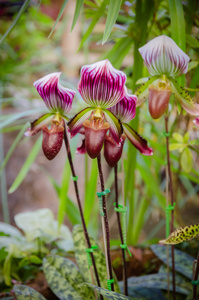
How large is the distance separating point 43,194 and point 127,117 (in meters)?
1.20

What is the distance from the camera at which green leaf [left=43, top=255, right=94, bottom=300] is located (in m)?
0.55

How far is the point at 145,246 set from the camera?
2.64 ft

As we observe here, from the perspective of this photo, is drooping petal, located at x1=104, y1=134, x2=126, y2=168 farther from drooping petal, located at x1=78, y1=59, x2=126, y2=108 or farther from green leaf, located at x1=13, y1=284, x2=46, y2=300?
green leaf, located at x1=13, y1=284, x2=46, y2=300

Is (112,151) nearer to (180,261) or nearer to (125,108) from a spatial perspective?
(125,108)

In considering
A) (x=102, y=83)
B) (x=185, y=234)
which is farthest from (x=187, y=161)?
(x=102, y=83)

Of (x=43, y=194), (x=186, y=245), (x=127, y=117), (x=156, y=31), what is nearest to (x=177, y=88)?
(x=127, y=117)

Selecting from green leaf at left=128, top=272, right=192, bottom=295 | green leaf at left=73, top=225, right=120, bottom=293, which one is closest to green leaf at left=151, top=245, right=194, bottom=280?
green leaf at left=128, top=272, right=192, bottom=295

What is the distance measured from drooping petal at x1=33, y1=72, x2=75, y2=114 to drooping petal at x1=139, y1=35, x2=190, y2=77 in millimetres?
106

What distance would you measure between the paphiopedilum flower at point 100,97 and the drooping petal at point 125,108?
0.10ft

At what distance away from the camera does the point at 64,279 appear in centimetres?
57

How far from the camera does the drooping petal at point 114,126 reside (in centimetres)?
38

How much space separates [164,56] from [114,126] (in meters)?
0.10

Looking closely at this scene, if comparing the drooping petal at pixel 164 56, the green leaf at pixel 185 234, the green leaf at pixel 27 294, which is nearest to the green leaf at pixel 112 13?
the drooping petal at pixel 164 56

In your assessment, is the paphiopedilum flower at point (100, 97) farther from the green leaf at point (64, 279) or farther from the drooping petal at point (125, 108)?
the green leaf at point (64, 279)
